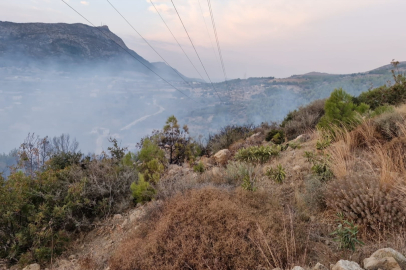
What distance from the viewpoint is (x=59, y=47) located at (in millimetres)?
68812

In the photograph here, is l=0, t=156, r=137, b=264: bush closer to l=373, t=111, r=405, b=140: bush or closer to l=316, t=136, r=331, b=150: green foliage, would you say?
l=316, t=136, r=331, b=150: green foliage

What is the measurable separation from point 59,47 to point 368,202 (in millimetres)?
85833

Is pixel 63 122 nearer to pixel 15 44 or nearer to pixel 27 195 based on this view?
pixel 15 44

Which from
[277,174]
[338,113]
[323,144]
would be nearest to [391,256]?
[277,174]

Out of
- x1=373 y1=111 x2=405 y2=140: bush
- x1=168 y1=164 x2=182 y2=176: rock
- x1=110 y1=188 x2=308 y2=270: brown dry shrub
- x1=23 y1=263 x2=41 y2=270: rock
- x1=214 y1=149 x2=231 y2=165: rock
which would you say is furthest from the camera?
x1=214 y1=149 x2=231 y2=165: rock

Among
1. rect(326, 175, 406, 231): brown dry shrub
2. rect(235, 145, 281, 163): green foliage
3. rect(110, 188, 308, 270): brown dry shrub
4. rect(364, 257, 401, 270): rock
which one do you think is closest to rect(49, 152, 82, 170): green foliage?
rect(110, 188, 308, 270): brown dry shrub

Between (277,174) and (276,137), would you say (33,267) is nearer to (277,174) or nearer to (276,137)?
(277,174)

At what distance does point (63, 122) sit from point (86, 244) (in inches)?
1907

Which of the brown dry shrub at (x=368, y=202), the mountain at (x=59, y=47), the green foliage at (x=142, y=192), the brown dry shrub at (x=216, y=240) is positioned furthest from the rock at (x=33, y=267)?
the mountain at (x=59, y=47)

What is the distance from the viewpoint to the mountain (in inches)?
2473

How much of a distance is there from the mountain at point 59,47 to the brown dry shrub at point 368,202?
2490 inches

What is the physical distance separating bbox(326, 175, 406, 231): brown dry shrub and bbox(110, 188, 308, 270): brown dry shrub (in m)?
0.65

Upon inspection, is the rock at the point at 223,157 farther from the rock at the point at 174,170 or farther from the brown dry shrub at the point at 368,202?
the brown dry shrub at the point at 368,202

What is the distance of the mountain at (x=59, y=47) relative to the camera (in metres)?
62.8
